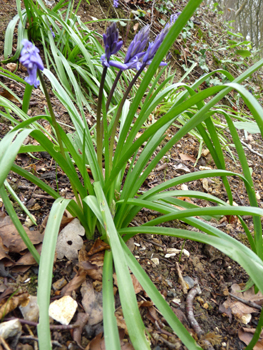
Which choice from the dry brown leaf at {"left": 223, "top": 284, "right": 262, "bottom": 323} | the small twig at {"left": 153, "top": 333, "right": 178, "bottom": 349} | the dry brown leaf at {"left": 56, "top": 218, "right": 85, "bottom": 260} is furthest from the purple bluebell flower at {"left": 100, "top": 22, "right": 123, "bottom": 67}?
the dry brown leaf at {"left": 223, "top": 284, "right": 262, "bottom": 323}

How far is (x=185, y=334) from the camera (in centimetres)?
70

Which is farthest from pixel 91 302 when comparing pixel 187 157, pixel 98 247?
→ pixel 187 157

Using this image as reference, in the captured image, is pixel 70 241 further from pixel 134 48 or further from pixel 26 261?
pixel 134 48

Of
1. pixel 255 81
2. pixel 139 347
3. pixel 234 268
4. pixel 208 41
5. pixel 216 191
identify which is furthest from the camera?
pixel 255 81

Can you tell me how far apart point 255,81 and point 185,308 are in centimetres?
529

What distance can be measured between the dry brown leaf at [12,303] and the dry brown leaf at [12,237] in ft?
0.69

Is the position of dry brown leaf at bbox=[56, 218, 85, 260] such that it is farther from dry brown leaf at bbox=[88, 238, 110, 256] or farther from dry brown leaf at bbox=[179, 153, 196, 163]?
dry brown leaf at bbox=[179, 153, 196, 163]

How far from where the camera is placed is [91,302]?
92 cm

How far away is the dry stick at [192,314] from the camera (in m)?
0.95

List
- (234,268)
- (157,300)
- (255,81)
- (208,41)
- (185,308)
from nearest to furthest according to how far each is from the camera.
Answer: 1. (157,300)
2. (185,308)
3. (234,268)
4. (208,41)
5. (255,81)

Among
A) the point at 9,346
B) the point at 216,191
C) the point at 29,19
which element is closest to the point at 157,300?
the point at 9,346

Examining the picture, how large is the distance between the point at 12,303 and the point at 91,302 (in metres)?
0.29

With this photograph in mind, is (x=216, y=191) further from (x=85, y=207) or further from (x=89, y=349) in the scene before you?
(x=89, y=349)

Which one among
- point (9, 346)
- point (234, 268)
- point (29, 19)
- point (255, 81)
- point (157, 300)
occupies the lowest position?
point (9, 346)
